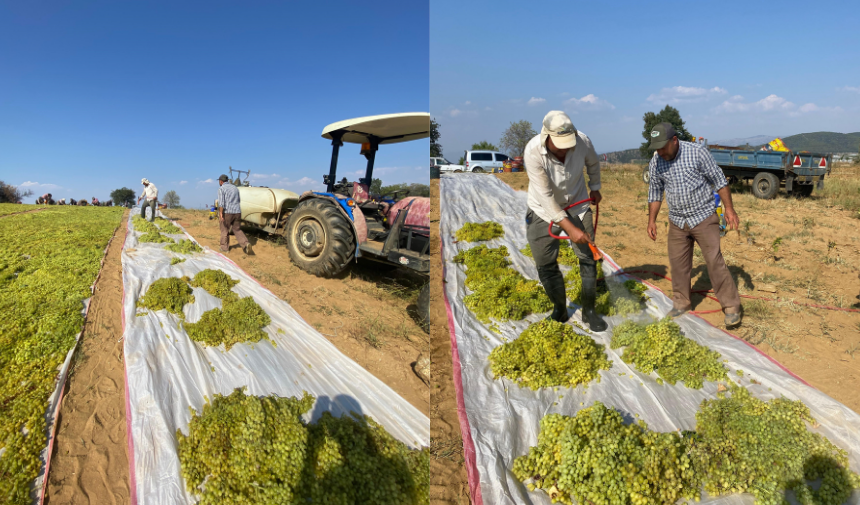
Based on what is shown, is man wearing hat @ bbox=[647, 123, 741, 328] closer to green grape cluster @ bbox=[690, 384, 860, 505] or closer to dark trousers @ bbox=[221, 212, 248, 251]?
green grape cluster @ bbox=[690, 384, 860, 505]

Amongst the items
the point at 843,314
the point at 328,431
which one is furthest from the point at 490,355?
the point at 843,314

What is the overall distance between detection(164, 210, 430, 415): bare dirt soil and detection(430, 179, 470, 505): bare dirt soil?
140 mm

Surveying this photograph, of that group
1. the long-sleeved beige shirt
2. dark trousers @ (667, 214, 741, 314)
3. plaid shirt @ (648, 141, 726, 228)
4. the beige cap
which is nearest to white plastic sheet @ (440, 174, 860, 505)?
dark trousers @ (667, 214, 741, 314)

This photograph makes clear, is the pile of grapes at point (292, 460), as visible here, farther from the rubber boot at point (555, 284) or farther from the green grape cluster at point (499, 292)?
the rubber boot at point (555, 284)

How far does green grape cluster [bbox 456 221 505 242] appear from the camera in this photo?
684cm

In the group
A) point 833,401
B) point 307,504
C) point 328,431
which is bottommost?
point 307,504

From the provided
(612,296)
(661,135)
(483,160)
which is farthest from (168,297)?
(483,160)

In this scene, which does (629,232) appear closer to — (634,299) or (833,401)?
(634,299)

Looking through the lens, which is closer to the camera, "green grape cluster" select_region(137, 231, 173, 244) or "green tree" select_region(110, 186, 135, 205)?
"green grape cluster" select_region(137, 231, 173, 244)

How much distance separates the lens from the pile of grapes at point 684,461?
2.38m

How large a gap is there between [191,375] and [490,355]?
8.09 ft

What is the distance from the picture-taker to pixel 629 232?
7879mm

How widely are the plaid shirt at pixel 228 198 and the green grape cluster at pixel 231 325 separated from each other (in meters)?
3.66

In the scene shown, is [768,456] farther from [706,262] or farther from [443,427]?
[706,262]
